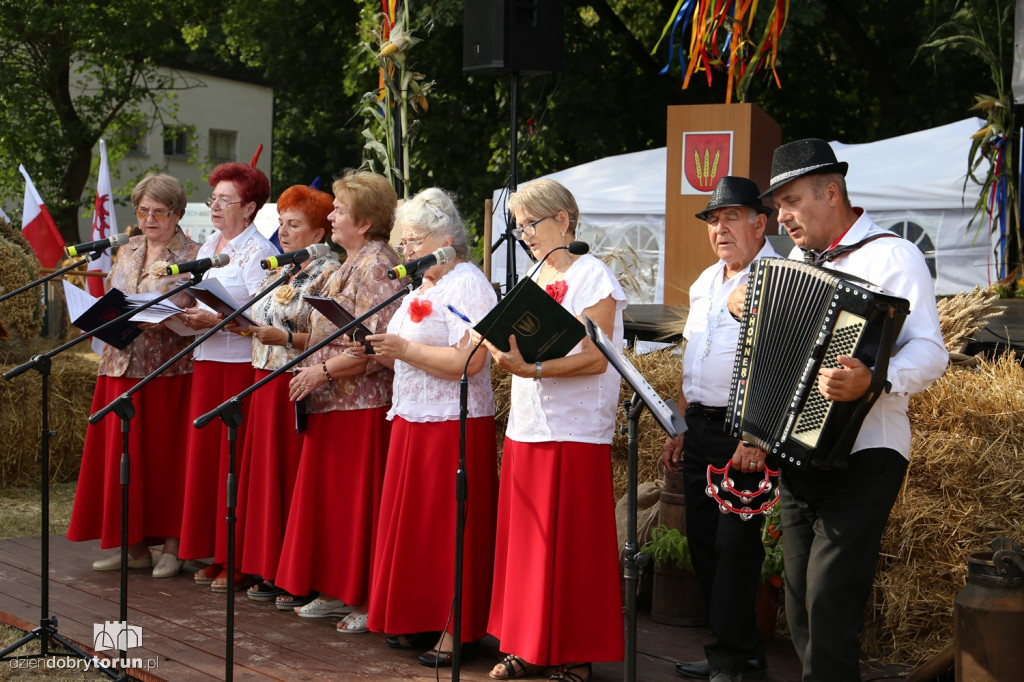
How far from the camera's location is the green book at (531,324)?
3582 mm

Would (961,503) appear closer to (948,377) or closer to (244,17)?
(948,377)

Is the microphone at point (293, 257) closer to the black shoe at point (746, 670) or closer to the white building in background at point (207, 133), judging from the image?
the black shoe at point (746, 670)

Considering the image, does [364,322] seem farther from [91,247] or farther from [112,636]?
[112,636]

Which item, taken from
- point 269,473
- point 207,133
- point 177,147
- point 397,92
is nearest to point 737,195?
point 269,473

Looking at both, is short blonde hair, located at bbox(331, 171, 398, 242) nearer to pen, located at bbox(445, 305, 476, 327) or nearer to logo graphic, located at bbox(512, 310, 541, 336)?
pen, located at bbox(445, 305, 476, 327)

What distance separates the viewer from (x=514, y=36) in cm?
691

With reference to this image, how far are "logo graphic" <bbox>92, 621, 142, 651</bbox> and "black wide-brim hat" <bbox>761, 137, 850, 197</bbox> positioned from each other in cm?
310

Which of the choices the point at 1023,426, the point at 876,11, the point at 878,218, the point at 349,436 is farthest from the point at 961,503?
the point at 876,11

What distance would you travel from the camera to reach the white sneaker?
490 cm

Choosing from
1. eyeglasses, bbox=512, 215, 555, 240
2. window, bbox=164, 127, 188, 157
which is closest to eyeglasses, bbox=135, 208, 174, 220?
eyeglasses, bbox=512, 215, 555, 240

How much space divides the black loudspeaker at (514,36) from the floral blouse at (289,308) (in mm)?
2352

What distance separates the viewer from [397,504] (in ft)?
14.3

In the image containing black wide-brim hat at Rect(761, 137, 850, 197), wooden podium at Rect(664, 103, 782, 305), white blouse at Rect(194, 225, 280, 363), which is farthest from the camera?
wooden podium at Rect(664, 103, 782, 305)

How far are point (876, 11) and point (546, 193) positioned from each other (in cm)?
1452
